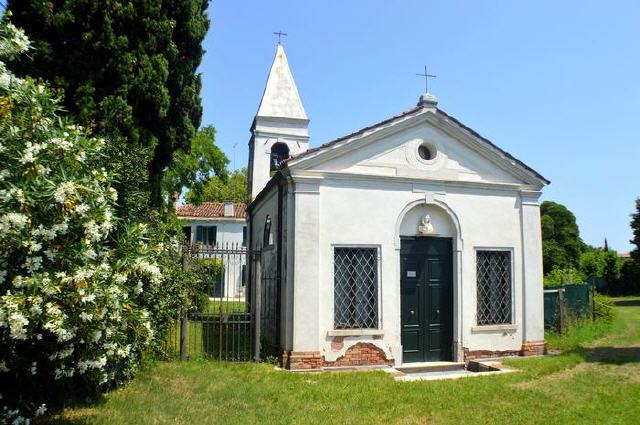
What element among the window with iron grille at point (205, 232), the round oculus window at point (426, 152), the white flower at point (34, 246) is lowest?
the white flower at point (34, 246)

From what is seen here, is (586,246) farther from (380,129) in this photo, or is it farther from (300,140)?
(380,129)

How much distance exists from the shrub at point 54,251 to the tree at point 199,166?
13.7m

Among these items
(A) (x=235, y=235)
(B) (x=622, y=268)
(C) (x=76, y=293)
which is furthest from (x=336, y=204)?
(B) (x=622, y=268)

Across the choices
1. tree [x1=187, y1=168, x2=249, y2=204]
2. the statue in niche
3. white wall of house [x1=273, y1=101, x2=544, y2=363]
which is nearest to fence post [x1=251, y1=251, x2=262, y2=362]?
white wall of house [x1=273, y1=101, x2=544, y2=363]

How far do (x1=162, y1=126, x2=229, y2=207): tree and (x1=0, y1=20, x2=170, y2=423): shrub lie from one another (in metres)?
13.7

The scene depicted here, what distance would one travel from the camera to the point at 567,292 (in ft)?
48.3

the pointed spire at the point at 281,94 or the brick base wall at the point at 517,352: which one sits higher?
the pointed spire at the point at 281,94

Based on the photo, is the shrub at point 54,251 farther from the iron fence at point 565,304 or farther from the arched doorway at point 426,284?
the iron fence at point 565,304

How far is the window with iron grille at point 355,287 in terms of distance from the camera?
10.2 m

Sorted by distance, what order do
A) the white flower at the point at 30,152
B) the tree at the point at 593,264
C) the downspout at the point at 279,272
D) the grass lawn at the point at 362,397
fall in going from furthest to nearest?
the tree at the point at 593,264 → the downspout at the point at 279,272 → the grass lawn at the point at 362,397 → the white flower at the point at 30,152

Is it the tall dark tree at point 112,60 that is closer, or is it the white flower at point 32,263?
the white flower at point 32,263

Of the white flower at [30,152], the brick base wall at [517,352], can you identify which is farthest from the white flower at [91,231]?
the brick base wall at [517,352]

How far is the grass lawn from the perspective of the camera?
6.80 m

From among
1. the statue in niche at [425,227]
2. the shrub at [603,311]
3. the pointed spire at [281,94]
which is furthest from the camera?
the pointed spire at [281,94]
